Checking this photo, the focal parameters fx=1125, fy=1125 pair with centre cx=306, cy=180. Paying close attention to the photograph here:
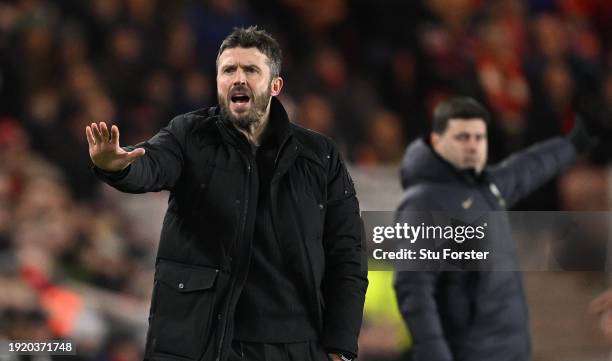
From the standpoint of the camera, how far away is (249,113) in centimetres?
342

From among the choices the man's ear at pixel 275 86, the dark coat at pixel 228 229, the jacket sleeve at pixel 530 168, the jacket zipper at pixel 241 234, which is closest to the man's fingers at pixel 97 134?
the dark coat at pixel 228 229

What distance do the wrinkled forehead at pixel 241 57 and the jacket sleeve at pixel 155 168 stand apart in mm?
235

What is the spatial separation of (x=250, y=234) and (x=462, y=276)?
1.63 meters

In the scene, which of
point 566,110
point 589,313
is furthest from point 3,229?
point 566,110

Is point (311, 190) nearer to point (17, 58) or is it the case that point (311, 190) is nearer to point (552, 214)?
point (552, 214)

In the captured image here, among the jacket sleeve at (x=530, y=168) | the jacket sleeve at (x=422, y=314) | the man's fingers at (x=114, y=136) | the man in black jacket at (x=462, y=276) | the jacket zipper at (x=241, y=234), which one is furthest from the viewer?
the jacket sleeve at (x=530, y=168)

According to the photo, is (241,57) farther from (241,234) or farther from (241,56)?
(241,234)

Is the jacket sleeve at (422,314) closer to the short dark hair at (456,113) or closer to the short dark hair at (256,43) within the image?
the short dark hair at (456,113)

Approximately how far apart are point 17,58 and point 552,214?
3.28m

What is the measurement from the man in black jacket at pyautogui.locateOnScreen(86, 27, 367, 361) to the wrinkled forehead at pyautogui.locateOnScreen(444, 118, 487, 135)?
4.39 ft

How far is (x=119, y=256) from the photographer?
587 cm

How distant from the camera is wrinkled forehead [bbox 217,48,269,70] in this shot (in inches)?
135

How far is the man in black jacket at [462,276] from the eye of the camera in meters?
4.59

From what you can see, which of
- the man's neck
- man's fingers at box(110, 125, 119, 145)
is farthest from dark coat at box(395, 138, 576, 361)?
man's fingers at box(110, 125, 119, 145)
